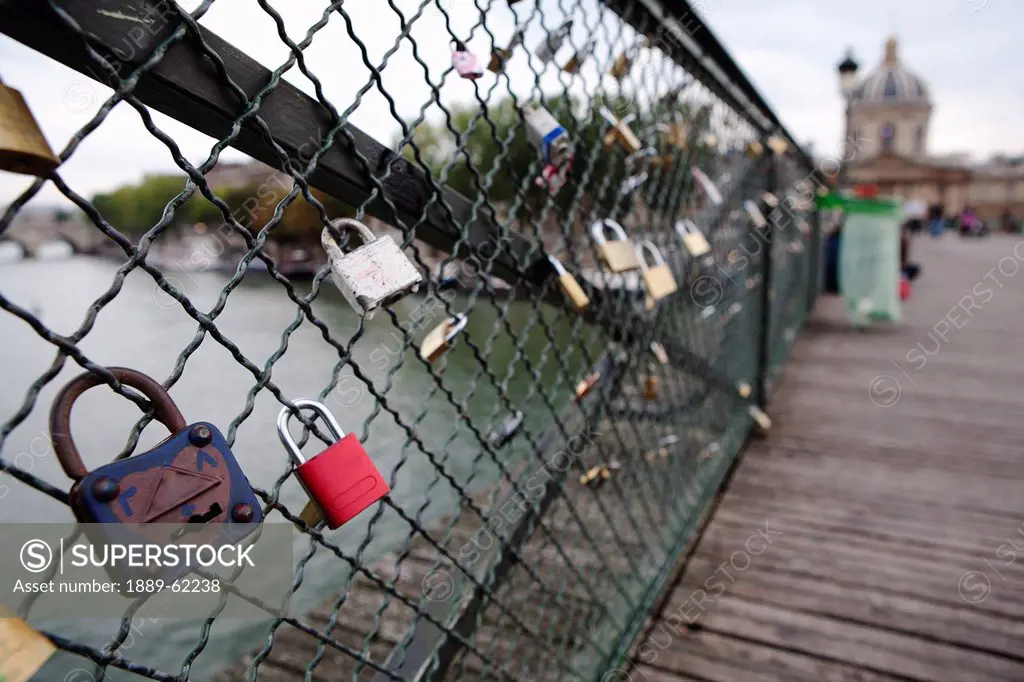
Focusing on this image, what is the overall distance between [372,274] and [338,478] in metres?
0.23

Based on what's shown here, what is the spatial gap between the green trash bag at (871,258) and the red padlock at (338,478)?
6421 millimetres

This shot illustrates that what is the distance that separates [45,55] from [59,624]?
2.83m

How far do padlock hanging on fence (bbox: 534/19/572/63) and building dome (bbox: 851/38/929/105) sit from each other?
246 feet

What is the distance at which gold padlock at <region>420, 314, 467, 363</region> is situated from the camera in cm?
105

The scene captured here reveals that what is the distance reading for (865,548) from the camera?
2514 millimetres

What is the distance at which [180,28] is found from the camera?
632mm

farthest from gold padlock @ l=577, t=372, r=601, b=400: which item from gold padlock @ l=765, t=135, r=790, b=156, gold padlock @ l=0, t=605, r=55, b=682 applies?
gold padlock @ l=765, t=135, r=790, b=156

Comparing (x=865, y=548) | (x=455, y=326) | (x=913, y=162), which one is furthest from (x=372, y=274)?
(x=913, y=162)

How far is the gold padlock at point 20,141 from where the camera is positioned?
1.54ft

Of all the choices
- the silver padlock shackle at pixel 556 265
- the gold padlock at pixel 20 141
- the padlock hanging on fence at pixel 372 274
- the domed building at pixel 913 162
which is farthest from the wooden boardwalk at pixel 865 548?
the domed building at pixel 913 162

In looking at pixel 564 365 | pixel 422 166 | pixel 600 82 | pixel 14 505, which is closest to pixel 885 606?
pixel 564 365

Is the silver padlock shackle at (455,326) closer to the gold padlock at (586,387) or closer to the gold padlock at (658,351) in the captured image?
A: the gold padlock at (586,387)

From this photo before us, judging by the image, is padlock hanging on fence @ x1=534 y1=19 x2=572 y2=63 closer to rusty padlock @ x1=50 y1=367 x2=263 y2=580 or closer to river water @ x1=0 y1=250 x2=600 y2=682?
river water @ x1=0 y1=250 x2=600 y2=682

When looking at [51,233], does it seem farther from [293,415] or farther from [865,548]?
[865,548]
